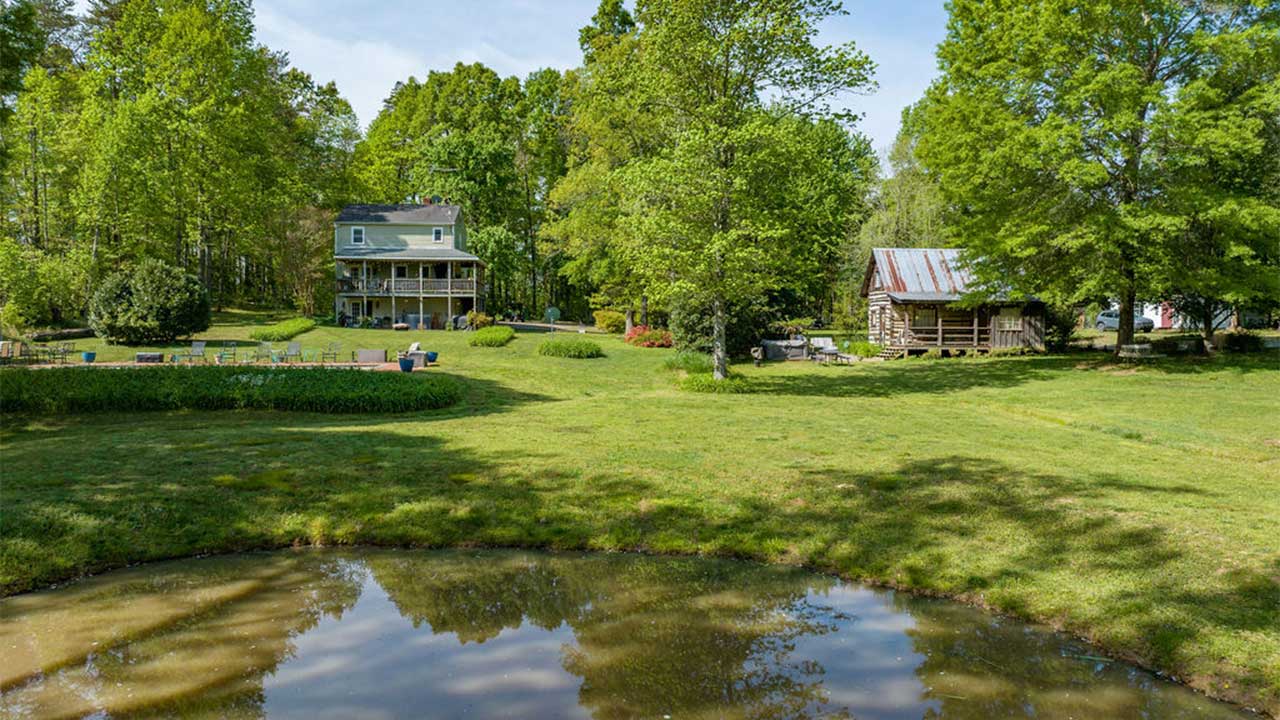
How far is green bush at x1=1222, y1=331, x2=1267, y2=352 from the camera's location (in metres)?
31.1

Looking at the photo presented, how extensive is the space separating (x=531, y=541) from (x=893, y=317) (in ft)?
112

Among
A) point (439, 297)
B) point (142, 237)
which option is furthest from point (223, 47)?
point (439, 297)

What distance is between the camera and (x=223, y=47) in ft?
156

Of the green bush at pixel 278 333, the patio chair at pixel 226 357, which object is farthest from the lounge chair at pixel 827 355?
the green bush at pixel 278 333

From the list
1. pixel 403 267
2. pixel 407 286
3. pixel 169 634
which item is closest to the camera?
pixel 169 634

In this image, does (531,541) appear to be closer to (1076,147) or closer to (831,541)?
(831,541)

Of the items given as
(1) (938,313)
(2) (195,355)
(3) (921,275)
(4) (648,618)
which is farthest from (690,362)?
(4) (648,618)

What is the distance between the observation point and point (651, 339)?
126 ft

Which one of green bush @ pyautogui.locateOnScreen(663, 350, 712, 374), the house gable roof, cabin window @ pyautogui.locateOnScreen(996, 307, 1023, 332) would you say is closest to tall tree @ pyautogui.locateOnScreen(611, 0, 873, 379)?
green bush @ pyautogui.locateOnScreen(663, 350, 712, 374)

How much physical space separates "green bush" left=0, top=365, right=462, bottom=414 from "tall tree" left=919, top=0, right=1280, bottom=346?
21715 millimetres

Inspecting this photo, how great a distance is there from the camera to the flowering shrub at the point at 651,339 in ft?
124

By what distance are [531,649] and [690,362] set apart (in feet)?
75.7

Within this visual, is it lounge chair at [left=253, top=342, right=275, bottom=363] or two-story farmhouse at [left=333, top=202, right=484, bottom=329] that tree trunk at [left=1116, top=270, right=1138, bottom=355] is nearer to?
lounge chair at [left=253, top=342, right=275, bottom=363]

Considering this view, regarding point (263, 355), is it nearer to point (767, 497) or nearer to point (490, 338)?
point (490, 338)
